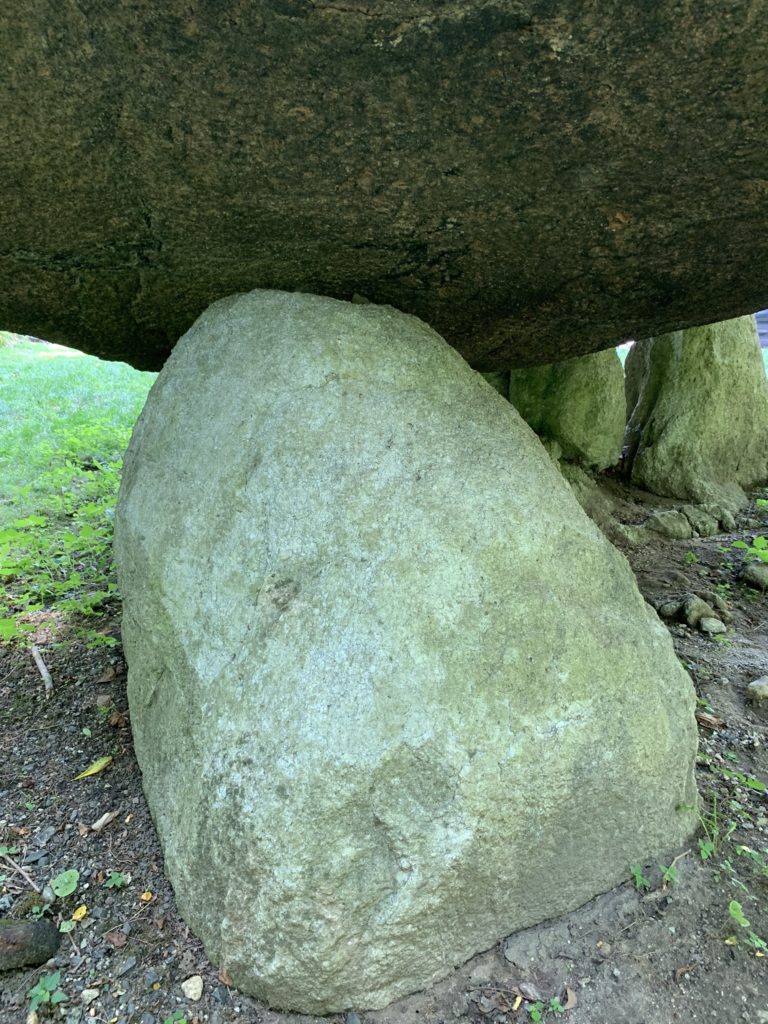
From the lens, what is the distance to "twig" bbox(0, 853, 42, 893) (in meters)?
1.78

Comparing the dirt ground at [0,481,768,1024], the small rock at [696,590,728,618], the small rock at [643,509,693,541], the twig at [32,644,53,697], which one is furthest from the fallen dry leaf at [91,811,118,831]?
the small rock at [643,509,693,541]

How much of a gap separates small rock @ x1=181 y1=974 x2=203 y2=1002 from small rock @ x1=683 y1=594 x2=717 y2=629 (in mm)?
2399

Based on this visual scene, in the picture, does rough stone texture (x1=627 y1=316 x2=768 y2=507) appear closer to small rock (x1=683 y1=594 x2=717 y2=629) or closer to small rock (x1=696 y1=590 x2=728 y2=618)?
small rock (x1=696 y1=590 x2=728 y2=618)

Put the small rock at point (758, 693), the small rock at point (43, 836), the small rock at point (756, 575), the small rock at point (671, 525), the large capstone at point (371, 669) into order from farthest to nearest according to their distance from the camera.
Answer: the small rock at point (671, 525) → the small rock at point (756, 575) → the small rock at point (758, 693) → the small rock at point (43, 836) → the large capstone at point (371, 669)

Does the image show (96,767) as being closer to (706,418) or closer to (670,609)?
(670,609)

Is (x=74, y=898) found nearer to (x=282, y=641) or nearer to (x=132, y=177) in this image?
(x=282, y=641)

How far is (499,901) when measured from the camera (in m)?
1.56

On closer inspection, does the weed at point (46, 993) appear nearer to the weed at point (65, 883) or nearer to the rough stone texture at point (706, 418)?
the weed at point (65, 883)

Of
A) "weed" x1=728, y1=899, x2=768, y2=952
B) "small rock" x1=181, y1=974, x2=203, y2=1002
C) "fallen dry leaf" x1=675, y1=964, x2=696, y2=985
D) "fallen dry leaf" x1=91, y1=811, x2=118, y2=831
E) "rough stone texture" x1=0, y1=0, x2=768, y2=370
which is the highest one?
"rough stone texture" x1=0, y1=0, x2=768, y2=370

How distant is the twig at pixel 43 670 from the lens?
256cm

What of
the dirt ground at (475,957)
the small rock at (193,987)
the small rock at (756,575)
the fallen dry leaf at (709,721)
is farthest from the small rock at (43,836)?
the small rock at (756,575)

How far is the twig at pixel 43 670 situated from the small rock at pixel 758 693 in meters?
2.56

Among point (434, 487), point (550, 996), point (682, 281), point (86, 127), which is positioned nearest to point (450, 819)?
point (550, 996)

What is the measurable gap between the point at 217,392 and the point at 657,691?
4.53ft
